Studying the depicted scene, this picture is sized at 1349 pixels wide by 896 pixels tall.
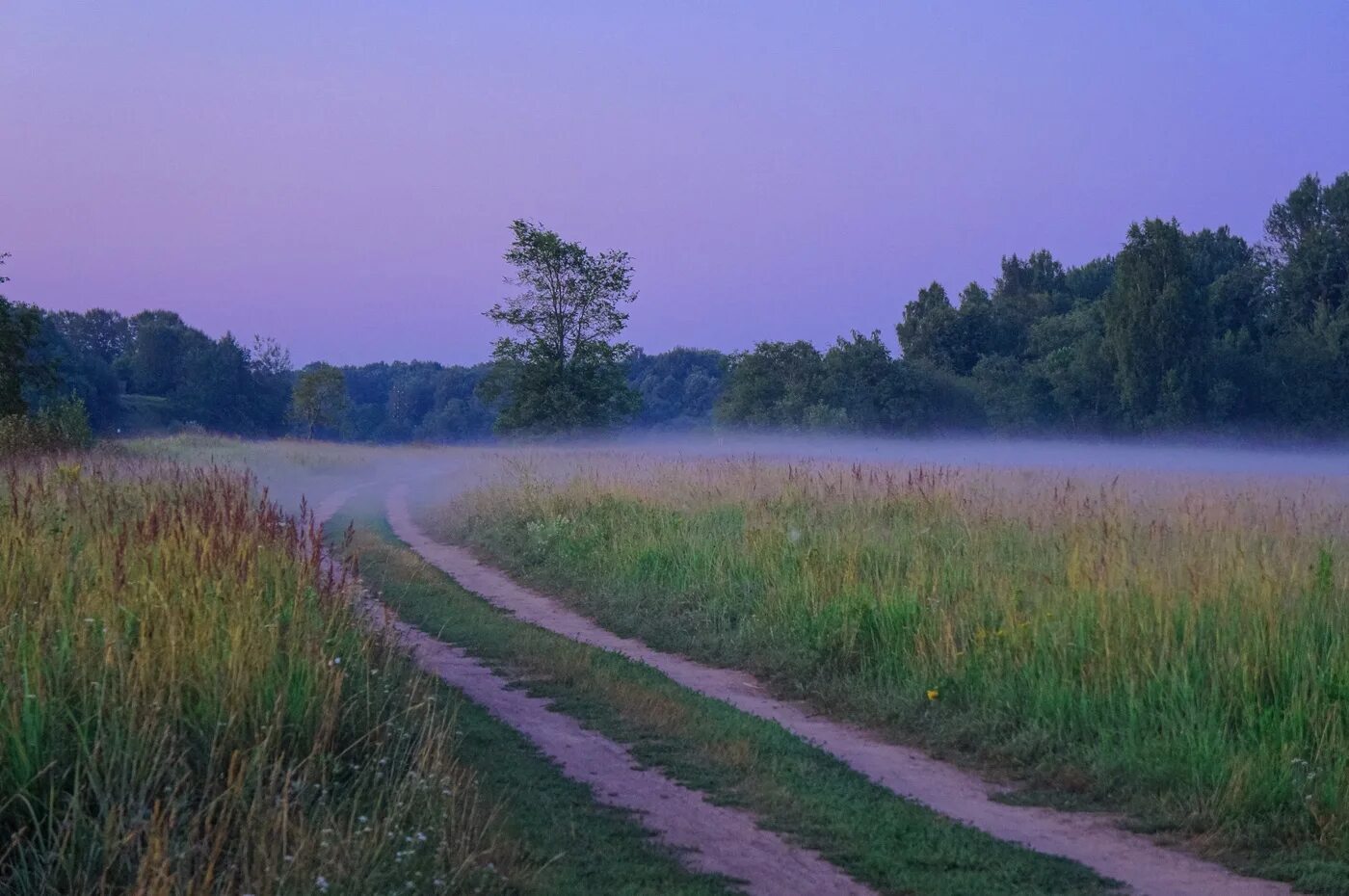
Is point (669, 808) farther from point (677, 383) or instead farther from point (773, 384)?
point (677, 383)

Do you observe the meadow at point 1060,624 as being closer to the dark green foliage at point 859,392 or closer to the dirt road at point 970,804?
the dirt road at point 970,804

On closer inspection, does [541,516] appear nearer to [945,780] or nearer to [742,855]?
[945,780]

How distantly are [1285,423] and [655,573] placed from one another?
44.1 meters

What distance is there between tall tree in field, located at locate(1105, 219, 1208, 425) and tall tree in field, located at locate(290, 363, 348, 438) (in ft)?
155

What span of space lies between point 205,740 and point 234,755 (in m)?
0.61

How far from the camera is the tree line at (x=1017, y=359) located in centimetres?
4625

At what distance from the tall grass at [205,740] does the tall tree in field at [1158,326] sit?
157 ft

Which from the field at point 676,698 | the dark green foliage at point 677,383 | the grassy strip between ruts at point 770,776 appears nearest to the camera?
the field at point 676,698

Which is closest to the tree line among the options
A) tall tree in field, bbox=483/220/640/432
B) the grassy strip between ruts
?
tall tree in field, bbox=483/220/640/432

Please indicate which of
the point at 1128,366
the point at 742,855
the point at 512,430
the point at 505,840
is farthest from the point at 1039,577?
the point at 1128,366

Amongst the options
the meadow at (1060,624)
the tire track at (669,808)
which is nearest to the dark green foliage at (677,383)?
the meadow at (1060,624)

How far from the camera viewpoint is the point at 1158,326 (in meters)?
49.1

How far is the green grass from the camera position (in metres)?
4.19

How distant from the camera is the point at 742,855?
18.7ft
